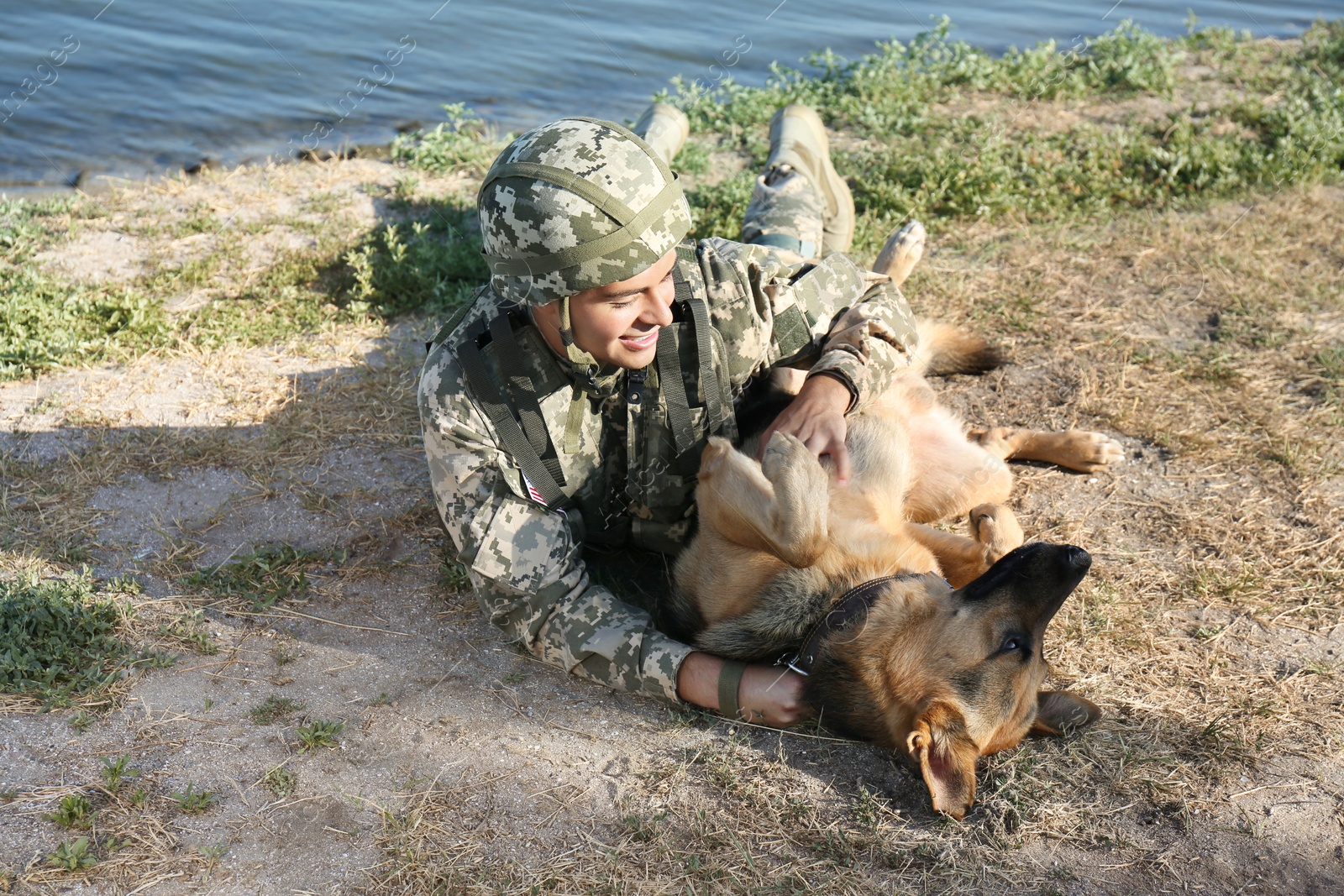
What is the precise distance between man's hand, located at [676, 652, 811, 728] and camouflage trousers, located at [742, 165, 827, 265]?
2735 millimetres

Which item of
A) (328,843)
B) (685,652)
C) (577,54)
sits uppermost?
(577,54)

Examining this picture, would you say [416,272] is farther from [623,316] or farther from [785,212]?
[623,316]

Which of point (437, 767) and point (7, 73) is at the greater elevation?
point (7, 73)

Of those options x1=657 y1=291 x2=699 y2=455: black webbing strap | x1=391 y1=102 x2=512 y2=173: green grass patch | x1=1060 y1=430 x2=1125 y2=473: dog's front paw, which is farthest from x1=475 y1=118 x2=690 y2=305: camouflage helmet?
x1=391 y1=102 x2=512 y2=173: green grass patch

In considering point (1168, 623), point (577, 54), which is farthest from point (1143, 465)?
point (577, 54)

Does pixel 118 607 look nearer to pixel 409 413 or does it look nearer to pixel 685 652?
pixel 409 413

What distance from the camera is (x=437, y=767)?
11.7ft

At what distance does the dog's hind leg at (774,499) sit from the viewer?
3.79 m

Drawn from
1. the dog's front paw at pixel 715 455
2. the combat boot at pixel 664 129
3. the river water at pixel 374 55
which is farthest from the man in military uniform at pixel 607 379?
the river water at pixel 374 55

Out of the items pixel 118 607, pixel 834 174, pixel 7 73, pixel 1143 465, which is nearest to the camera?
pixel 118 607

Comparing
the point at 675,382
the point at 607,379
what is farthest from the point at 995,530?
the point at 607,379

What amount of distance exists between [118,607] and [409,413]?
1.90m

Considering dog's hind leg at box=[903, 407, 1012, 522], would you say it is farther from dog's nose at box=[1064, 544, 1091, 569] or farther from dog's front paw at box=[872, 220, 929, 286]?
dog's nose at box=[1064, 544, 1091, 569]

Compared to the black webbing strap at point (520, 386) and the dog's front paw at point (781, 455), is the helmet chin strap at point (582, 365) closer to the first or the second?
the black webbing strap at point (520, 386)
